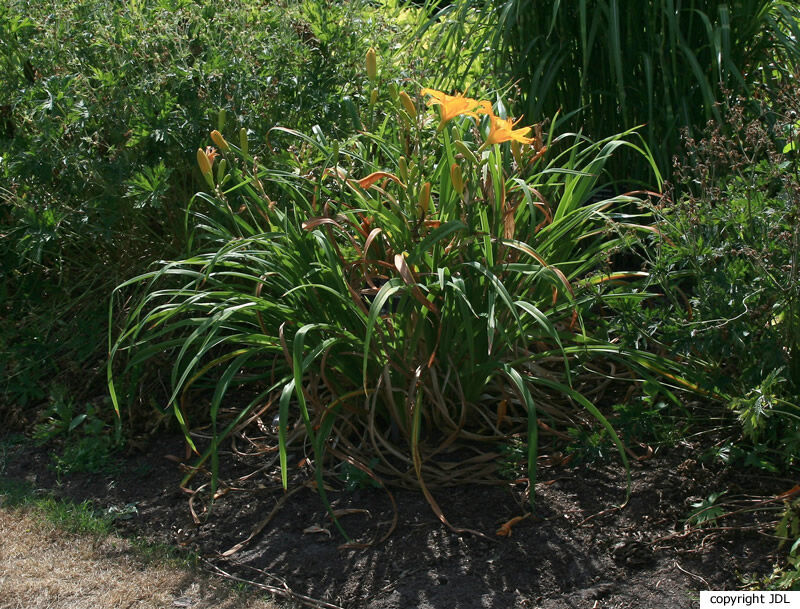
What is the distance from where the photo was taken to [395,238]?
296 cm

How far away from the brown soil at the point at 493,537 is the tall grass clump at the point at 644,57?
1610mm

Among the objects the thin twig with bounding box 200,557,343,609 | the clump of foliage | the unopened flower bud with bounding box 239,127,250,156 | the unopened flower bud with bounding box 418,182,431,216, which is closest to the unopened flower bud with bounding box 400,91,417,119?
the unopened flower bud with bounding box 418,182,431,216

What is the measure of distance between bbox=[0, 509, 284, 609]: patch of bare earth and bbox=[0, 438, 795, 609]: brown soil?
99 millimetres

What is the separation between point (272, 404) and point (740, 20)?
253 cm

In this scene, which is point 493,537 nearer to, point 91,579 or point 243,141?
point 91,579

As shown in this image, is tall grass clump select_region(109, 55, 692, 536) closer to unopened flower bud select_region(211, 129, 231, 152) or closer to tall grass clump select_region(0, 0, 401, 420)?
unopened flower bud select_region(211, 129, 231, 152)

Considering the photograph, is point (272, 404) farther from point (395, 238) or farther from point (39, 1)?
point (39, 1)

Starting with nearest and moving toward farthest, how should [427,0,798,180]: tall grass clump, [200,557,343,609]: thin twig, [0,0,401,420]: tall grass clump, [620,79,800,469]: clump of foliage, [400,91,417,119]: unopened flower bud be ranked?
[200,557,343,609]: thin twig
[620,79,800,469]: clump of foliage
[400,91,417,119]: unopened flower bud
[0,0,401,420]: tall grass clump
[427,0,798,180]: tall grass clump

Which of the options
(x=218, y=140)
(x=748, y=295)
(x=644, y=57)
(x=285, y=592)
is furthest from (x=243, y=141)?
(x=644, y=57)

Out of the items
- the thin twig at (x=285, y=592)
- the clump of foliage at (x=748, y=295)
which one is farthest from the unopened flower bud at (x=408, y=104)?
the thin twig at (x=285, y=592)

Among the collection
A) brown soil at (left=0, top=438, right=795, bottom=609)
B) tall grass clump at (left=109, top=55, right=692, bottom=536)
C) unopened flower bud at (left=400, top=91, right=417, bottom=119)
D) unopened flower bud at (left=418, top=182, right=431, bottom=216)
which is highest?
unopened flower bud at (left=400, top=91, right=417, bottom=119)

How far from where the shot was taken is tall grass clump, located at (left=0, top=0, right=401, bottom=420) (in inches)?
134

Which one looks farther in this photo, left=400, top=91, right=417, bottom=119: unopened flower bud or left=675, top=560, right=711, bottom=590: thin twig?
left=400, top=91, right=417, bottom=119: unopened flower bud

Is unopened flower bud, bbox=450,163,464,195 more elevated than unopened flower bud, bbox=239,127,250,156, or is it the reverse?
unopened flower bud, bbox=239,127,250,156
